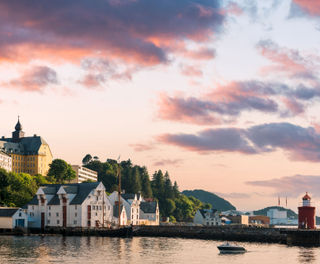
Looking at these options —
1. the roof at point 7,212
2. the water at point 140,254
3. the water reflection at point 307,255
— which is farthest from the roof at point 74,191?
the water reflection at point 307,255

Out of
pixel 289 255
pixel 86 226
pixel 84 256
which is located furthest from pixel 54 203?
pixel 289 255

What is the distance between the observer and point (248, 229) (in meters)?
148

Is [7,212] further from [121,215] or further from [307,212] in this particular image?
[307,212]

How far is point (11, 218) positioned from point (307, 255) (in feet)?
300

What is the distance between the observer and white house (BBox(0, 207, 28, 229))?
516ft

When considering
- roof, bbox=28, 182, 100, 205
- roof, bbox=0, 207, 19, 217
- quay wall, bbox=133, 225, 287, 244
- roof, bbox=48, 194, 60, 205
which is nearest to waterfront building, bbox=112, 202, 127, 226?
roof, bbox=28, 182, 100, 205

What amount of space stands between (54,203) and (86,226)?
13.6 metres

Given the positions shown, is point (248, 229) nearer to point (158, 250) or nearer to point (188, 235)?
A: point (188, 235)

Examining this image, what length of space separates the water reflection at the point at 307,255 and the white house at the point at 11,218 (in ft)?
278

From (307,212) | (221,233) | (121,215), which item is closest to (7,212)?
(121,215)

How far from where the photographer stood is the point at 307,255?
99.0m

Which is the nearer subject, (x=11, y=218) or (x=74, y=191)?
(x=11, y=218)

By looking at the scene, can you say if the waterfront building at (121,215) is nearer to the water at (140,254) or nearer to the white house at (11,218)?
the white house at (11,218)

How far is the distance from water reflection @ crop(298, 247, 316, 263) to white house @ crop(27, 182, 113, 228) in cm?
6958
